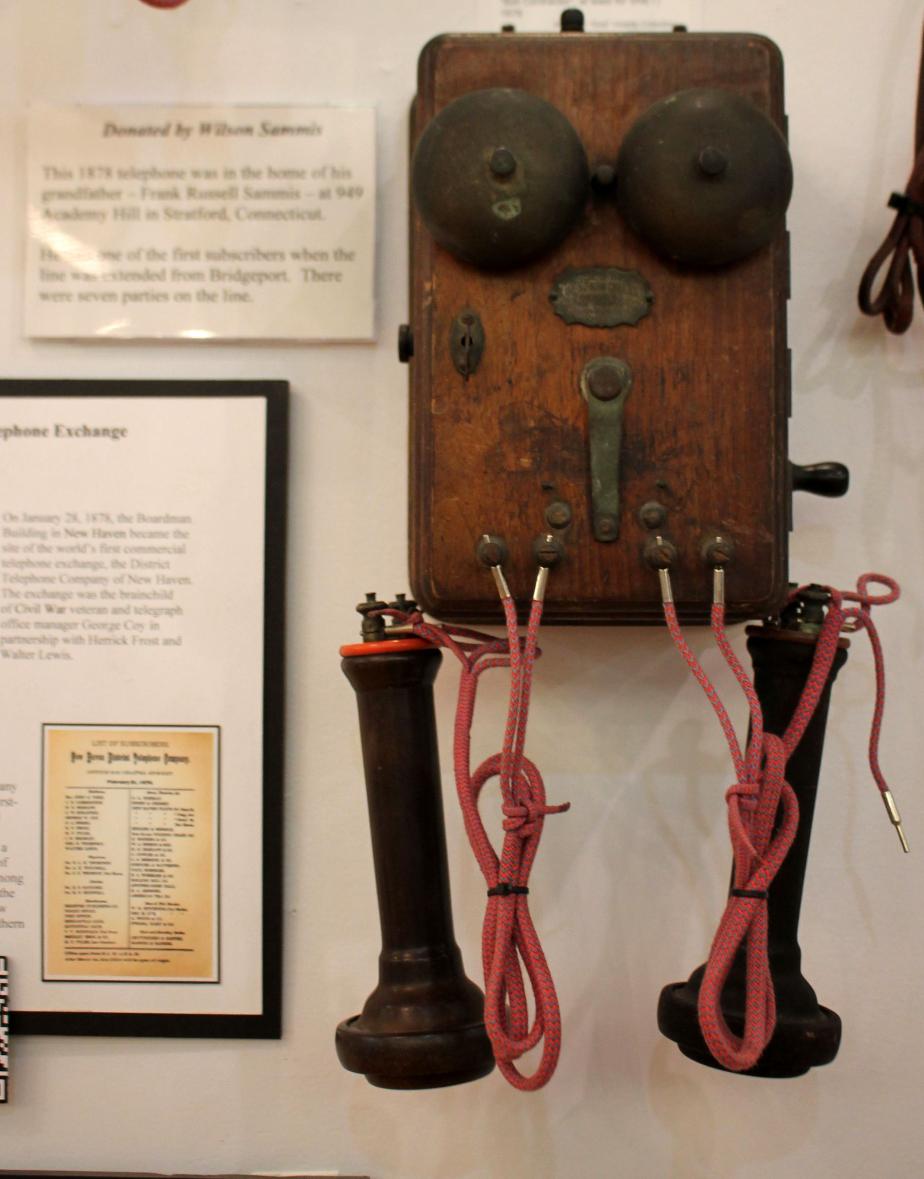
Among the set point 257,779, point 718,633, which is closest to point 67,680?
point 257,779

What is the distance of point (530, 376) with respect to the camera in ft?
2.94

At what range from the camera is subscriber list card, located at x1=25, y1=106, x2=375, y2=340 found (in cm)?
111

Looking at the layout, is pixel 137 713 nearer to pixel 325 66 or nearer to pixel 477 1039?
pixel 477 1039

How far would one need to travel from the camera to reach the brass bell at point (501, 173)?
85cm

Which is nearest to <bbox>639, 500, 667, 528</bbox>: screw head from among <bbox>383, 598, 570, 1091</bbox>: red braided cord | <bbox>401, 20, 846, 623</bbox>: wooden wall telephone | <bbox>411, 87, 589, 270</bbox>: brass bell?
<bbox>401, 20, 846, 623</bbox>: wooden wall telephone

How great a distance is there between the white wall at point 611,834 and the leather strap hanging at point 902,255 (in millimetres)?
47

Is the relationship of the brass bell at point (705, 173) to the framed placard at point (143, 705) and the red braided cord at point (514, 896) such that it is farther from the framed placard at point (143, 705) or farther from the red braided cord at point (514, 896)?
the framed placard at point (143, 705)

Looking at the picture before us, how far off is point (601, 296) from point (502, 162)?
0.12 metres

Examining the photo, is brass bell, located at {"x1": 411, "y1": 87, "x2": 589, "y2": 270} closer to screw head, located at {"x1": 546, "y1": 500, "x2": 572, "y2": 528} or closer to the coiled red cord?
screw head, located at {"x1": 546, "y1": 500, "x2": 572, "y2": 528}

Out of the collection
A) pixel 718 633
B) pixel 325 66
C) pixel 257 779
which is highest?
pixel 325 66

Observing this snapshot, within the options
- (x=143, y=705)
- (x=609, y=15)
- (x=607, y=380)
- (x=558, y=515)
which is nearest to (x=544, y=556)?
(x=558, y=515)

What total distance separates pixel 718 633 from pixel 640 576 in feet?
0.23

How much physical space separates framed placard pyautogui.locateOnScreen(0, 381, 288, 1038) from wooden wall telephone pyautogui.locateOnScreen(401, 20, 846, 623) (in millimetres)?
262

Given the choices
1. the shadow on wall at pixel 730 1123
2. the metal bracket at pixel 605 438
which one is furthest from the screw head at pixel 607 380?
the shadow on wall at pixel 730 1123
